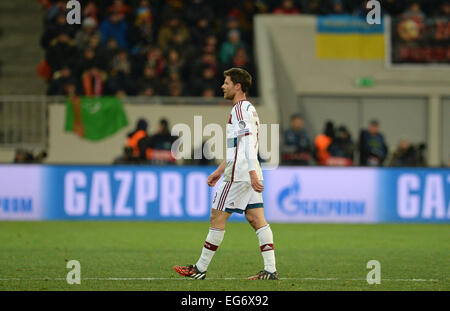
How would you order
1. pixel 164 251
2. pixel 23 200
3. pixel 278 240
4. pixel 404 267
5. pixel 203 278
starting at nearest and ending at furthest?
pixel 203 278
pixel 404 267
pixel 164 251
pixel 278 240
pixel 23 200

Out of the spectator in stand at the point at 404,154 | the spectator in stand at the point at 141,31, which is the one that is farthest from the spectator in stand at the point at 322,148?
the spectator in stand at the point at 141,31

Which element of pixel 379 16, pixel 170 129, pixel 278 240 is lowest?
pixel 278 240

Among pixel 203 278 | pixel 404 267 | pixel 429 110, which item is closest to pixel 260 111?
Answer: pixel 429 110

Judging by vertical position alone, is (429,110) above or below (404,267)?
above

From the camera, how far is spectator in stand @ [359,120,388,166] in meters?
19.9

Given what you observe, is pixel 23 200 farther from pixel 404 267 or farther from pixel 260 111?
pixel 404 267

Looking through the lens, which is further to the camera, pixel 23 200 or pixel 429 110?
pixel 429 110

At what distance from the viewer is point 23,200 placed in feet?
58.6

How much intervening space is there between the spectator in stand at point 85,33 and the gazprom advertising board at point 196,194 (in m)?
4.65

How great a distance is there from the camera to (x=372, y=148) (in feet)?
66.3

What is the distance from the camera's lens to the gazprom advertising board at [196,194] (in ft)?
58.3

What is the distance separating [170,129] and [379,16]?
6.09 m

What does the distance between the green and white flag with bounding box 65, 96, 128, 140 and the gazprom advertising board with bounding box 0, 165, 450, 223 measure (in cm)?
309

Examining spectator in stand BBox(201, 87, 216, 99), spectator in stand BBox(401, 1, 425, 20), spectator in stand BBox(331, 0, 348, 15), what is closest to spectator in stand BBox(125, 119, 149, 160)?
spectator in stand BBox(201, 87, 216, 99)
